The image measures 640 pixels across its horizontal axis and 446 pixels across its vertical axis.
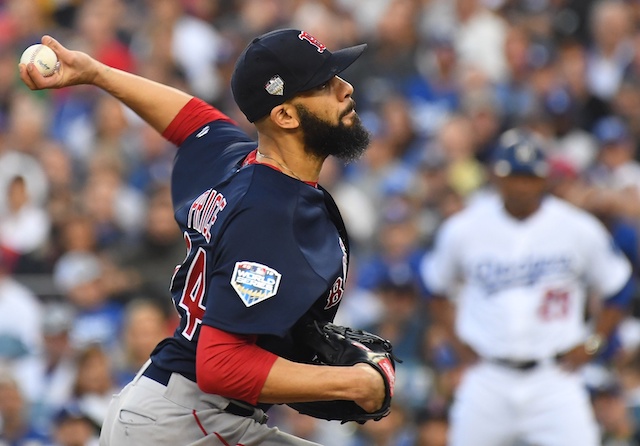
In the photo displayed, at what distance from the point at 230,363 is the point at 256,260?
35 centimetres

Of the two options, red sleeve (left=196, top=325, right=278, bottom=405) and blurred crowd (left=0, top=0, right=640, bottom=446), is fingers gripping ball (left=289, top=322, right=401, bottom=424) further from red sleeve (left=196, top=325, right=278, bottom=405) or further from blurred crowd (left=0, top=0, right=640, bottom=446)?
blurred crowd (left=0, top=0, right=640, bottom=446)

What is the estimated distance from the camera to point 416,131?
11031 mm

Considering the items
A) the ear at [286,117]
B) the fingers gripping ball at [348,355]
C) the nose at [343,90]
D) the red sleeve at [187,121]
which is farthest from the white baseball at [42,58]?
the fingers gripping ball at [348,355]

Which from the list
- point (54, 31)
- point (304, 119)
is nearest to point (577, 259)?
point (304, 119)

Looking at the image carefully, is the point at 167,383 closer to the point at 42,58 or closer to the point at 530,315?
the point at 42,58

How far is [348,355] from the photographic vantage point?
3979 millimetres

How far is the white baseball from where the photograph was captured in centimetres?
430

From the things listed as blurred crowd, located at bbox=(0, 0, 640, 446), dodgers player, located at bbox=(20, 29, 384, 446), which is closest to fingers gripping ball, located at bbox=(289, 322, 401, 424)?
dodgers player, located at bbox=(20, 29, 384, 446)

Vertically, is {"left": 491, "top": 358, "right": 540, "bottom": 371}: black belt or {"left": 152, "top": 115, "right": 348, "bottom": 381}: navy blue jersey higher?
{"left": 152, "top": 115, "right": 348, "bottom": 381}: navy blue jersey

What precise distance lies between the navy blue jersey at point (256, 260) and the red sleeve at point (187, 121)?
0.39 metres

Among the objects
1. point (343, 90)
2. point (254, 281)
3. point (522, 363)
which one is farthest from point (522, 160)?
point (254, 281)

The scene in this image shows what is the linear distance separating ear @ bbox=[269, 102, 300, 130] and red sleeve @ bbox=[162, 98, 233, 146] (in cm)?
76

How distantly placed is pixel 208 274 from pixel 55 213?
6666 millimetres

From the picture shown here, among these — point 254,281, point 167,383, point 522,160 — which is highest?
point 522,160
